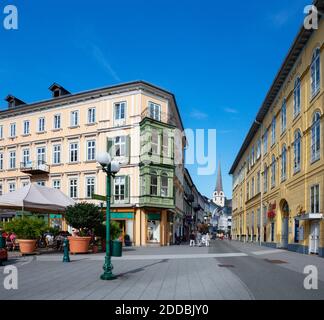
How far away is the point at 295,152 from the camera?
2592 cm

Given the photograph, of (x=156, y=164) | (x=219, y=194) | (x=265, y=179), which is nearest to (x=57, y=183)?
(x=156, y=164)

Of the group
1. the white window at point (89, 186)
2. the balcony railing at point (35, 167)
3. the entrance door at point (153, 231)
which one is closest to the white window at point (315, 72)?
the entrance door at point (153, 231)

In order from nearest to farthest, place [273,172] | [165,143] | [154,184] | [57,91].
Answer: [273,172] → [154,184] → [165,143] → [57,91]

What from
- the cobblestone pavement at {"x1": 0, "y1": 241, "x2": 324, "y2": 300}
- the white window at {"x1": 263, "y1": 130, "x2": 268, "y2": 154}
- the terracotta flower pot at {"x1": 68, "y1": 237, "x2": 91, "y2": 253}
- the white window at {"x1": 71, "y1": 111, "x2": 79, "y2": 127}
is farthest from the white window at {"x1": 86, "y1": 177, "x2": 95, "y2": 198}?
the cobblestone pavement at {"x1": 0, "y1": 241, "x2": 324, "y2": 300}

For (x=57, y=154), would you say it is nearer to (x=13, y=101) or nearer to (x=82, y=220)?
(x=13, y=101)

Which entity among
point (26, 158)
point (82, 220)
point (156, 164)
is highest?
point (26, 158)

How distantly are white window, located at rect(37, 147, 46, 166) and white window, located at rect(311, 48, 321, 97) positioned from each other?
27.5 meters

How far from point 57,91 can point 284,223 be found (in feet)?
87.4

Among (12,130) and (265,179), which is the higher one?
(12,130)

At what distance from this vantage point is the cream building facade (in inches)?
1323

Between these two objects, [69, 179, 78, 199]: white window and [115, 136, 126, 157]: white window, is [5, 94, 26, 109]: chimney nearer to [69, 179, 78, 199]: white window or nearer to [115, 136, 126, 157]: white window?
[69, 179, 78, 199]: white window
